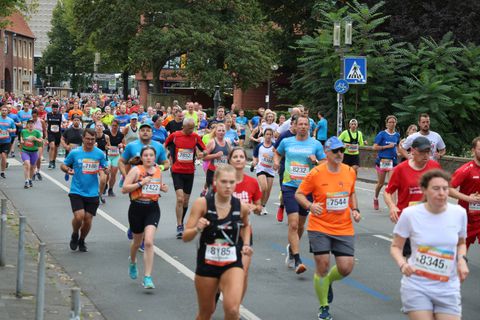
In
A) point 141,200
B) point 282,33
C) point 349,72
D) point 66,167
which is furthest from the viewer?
point 282,33

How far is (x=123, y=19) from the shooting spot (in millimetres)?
57312

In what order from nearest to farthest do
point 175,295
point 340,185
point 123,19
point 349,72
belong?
point 340,185 → point 175,295 → point 349,72 → point 123,19

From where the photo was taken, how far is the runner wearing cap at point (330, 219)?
351 inches

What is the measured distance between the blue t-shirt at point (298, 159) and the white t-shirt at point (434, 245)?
16.6ft

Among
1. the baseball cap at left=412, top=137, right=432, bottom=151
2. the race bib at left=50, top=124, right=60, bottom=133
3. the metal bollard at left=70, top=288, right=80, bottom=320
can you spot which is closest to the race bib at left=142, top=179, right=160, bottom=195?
the baseball cap at left=412, top=137, right=432, bottom=151

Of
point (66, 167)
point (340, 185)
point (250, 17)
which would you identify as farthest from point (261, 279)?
point (250, 17)

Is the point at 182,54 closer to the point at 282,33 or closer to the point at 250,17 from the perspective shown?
the point at 250,17

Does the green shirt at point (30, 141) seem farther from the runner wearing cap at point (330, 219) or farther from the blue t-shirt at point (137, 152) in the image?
the runner wearing cap at point (330, 219)

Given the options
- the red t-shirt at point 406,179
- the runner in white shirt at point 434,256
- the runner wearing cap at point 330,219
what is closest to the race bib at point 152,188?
the runner wearing cap at point 330,219

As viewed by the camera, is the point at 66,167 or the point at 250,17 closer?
the point at 66,167

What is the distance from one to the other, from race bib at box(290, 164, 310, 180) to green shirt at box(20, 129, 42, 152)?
1153 cm

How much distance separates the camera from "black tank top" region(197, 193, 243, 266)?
725cm

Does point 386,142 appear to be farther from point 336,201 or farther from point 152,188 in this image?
point 336,201

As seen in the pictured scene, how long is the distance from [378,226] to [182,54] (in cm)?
4333
